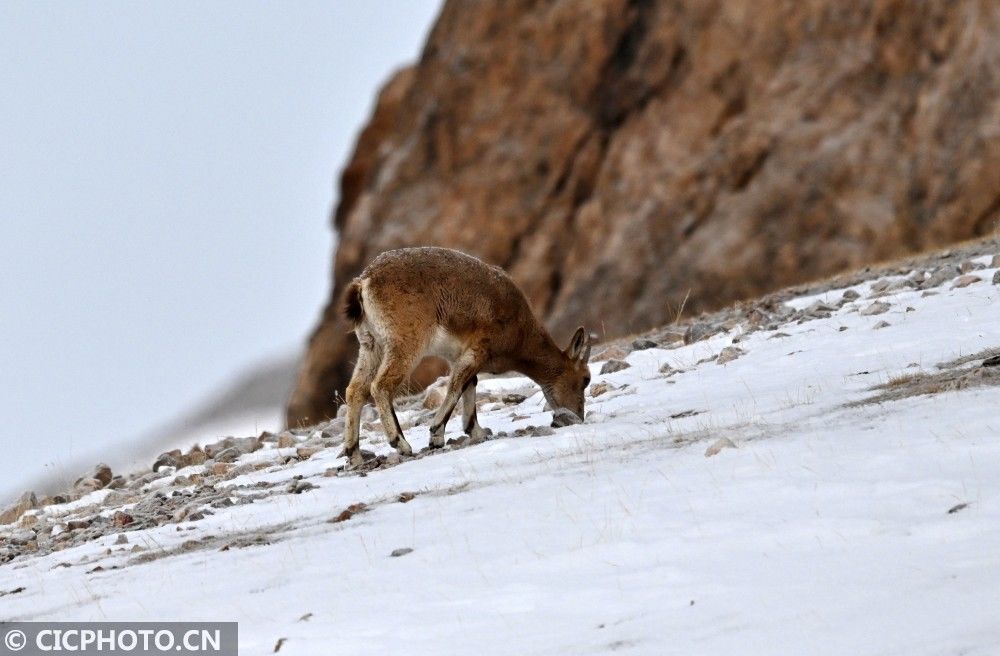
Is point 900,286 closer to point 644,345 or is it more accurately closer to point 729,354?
point 644,345

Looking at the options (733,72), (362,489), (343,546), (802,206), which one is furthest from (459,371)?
(733,72)

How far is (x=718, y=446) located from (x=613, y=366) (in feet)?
23.7

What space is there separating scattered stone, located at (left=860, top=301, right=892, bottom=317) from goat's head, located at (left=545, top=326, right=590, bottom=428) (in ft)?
13.7

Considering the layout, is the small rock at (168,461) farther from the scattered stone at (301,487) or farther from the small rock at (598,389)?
the small rock at (598,389)

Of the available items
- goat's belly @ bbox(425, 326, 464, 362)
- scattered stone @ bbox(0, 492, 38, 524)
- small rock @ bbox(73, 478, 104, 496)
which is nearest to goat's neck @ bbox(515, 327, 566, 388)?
goat's belly @ bbox(425, 326, 464, 362)

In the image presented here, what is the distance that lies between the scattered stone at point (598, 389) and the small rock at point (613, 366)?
74 centimetres

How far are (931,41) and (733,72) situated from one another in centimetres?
677

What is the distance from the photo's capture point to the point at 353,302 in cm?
1226

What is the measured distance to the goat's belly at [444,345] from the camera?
12398 millimetres

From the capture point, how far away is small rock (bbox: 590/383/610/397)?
15188 mm

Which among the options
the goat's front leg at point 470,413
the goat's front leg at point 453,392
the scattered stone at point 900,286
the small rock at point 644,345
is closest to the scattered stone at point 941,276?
the scattered stone at point 900,286

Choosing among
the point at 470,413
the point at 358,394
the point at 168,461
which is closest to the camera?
the point at 358,394

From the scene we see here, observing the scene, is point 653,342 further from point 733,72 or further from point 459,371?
point 733,72

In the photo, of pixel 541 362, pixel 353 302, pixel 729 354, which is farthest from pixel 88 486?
pixel 729 354
